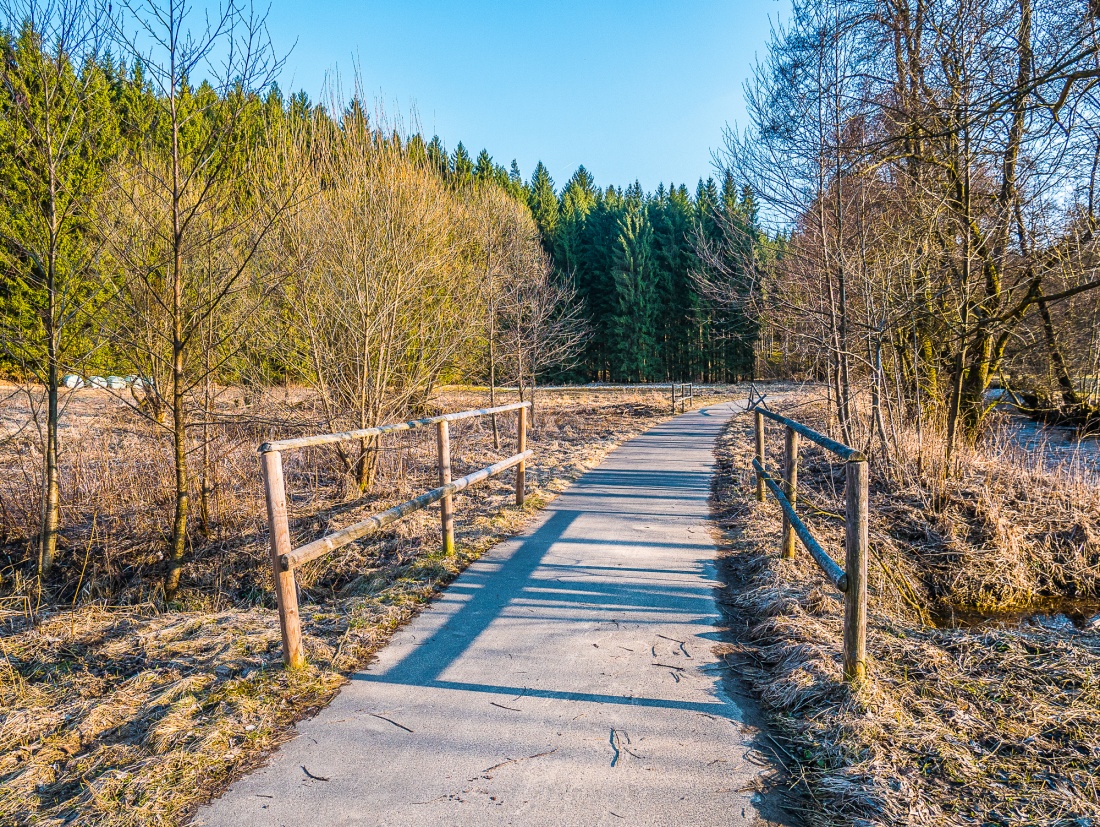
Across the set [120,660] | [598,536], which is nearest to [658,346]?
[598,536]

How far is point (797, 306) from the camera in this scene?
8.85 metres

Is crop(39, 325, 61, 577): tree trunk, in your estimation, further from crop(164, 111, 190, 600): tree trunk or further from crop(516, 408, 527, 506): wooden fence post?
crop(516, 408, 527, 506): wooden fence post

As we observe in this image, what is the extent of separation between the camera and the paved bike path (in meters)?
2.48

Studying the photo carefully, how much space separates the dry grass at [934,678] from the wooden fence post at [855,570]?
121 millimetres

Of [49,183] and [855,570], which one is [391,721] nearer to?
[855,570]

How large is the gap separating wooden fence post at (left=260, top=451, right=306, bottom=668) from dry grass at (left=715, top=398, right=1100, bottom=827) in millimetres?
2674

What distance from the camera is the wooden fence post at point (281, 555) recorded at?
351cm

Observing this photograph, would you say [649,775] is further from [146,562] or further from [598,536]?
[146,562]

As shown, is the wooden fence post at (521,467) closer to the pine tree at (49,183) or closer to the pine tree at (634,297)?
the pine tree at (49,183)

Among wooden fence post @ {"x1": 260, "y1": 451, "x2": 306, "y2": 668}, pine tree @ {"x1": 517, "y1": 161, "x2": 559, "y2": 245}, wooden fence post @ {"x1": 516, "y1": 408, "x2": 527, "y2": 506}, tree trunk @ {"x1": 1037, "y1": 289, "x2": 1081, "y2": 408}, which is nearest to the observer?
wooden fence post @ {"x1": 260, "y1": 451, "x2": 306, "y2": 668}

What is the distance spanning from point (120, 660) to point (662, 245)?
47544 mm

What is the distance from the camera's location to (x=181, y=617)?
16.0 feet

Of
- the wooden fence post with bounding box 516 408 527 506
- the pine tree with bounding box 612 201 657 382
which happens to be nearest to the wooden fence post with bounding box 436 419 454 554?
the wooden fence post with bounding box 516 408 527 506

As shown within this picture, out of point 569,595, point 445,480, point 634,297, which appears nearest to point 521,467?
point 445,480
